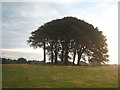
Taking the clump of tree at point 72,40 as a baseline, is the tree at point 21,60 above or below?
below

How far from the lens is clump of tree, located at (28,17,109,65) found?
175ft

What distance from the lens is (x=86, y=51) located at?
188ft

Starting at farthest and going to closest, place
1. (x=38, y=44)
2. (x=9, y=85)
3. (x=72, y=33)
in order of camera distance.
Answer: (x=38, y=44) → (x=72, y=33) → (x=9, y=85)

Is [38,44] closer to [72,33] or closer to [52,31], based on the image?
[52,31]

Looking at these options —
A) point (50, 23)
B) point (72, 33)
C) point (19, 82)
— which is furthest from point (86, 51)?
point (19, 82)

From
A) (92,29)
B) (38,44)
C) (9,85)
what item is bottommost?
(9,85)

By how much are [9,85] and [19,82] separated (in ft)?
4.67

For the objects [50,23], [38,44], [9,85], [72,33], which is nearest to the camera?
[9,85]

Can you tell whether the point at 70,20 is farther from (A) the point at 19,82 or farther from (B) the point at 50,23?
(A) the point at 19,82

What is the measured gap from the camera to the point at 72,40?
55.3 meters

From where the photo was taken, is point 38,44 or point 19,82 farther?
point 38,44

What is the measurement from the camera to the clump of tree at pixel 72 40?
53.4 metres

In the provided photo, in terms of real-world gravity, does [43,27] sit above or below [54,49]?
above

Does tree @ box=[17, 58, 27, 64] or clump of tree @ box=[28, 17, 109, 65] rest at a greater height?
clump of tree @ box=[28, 17, 109, 65]
